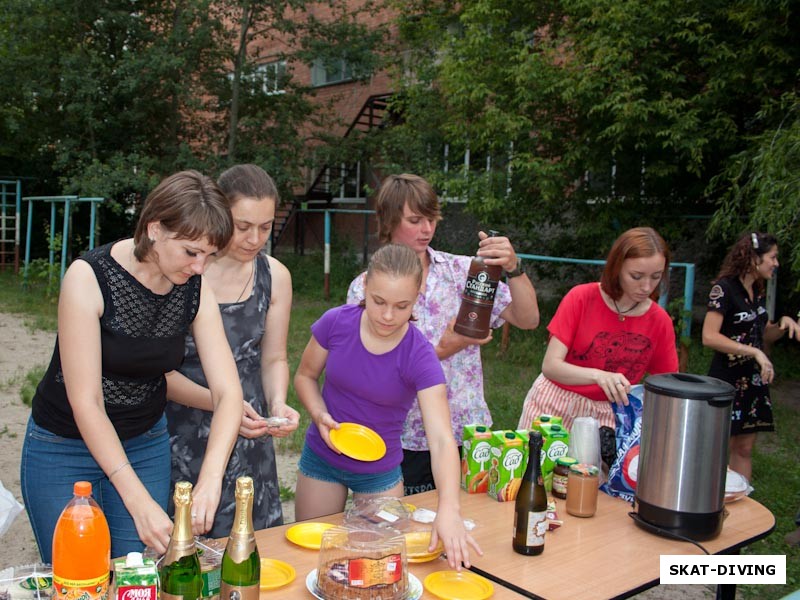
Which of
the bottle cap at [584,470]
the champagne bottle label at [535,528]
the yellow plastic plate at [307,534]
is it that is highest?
the bottle cap at [584,470]

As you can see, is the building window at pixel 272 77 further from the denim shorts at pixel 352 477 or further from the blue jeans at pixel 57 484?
the blue jeans at pixel 57 484

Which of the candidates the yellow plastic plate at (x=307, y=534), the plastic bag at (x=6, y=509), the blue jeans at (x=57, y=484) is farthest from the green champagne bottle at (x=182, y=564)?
the plastic bag at (x=6, y=509)

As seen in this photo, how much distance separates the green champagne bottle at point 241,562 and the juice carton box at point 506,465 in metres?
1.08

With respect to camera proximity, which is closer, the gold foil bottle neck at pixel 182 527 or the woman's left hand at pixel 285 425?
the gold foil bottle neck at pixel 182 527

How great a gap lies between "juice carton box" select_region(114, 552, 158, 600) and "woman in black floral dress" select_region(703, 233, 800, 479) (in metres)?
3.57

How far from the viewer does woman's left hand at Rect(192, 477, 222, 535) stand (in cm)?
172

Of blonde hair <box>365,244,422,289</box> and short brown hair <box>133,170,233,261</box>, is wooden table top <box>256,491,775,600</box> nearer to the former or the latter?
blonde hair <box>365,244,422,289</box>

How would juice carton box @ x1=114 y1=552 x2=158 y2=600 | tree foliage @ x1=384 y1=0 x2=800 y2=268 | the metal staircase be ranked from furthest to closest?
the metal staircase → tree foliage @ x1=384 y1=0 x2=800 y2=268 → juice carton box @ x1=114 y1=552 x2=158 y2=600

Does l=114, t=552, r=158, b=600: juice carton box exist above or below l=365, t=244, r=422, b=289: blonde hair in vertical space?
below

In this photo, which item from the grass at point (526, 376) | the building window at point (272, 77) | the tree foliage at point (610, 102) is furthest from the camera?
the building window at point (272, 77)

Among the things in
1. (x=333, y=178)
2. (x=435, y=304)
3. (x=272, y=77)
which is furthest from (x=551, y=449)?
(x=333, y=178)

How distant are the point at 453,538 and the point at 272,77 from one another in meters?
14.9

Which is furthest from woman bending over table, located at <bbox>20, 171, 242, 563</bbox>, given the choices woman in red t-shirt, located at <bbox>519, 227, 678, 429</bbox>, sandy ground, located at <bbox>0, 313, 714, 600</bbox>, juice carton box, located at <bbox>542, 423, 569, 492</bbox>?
sandy ground, located at <bbox>0, 313, 714, 600</bbox>

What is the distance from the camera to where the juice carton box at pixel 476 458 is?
2436mm
